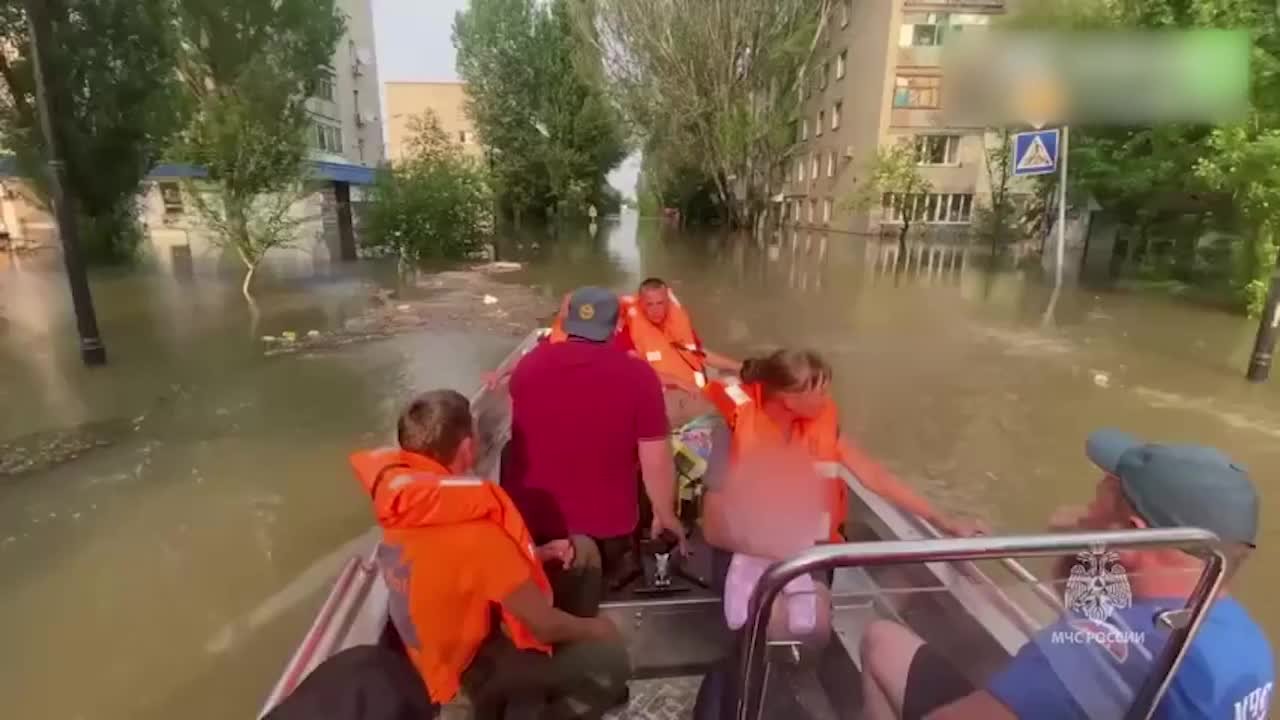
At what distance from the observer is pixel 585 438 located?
2467mm

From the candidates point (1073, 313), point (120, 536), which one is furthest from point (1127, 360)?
point (120, 536)

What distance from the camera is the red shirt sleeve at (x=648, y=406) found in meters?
2.47

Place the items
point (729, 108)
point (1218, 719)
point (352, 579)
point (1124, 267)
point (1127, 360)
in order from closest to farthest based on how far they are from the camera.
Result: 1. point (1218, 719)
2. point (352, 579)
3. point (1127, 360)
4. point (1124, 267)
5. point (729, 108)

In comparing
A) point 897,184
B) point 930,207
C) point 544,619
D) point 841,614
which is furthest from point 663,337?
point 930,207

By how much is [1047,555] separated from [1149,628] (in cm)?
21

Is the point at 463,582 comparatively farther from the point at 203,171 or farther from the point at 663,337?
the point at 203,171

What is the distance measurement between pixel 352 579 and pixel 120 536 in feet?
10.8

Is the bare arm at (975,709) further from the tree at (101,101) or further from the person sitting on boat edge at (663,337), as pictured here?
the tree at (101,101)

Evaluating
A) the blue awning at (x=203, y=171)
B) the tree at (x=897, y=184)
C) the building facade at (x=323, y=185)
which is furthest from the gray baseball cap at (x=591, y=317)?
the tree at (x=897, y=184)

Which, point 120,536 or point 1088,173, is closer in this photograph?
point 120,536

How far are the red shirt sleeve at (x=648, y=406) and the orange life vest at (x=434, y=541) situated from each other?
764 millimetres

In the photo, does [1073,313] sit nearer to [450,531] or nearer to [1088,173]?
[1088,173]

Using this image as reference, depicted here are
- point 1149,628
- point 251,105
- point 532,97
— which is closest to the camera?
point 1149,628

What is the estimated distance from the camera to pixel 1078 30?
9.84 meters
